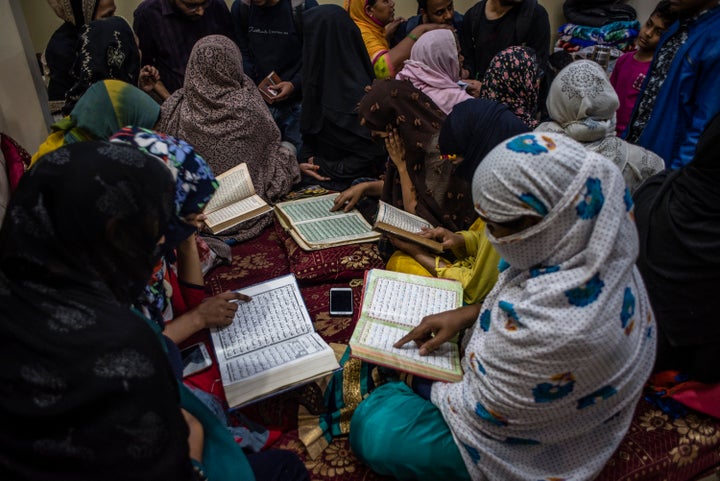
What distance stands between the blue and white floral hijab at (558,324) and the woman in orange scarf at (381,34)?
7.84 feet

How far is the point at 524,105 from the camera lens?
2.87 metres

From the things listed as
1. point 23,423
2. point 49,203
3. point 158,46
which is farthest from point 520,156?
point 158,46

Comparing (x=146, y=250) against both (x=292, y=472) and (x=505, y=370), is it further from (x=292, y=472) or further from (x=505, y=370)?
(x=505, y=370)

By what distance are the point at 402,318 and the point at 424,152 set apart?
36.0 inches

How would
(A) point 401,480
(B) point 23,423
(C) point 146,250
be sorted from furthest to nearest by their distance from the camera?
(A) point 401,480
(C) point 146,250
(B) point 23,423

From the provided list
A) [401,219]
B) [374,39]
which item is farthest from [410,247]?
[374,39]

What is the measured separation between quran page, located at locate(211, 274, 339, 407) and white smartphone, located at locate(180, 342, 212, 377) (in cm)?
5

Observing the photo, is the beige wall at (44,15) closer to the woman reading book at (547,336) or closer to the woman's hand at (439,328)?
the woman's hand at (439,328)

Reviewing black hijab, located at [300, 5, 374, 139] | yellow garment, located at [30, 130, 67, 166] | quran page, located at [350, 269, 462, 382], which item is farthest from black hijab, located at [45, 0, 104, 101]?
quran page, located at [350, 269, 462, 382]

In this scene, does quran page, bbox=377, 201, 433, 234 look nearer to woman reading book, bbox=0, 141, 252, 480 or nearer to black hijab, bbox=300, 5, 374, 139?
black hijab, bbox=300, 5, 374, 139

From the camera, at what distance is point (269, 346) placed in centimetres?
149

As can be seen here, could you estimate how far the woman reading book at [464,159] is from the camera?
1.87 meters

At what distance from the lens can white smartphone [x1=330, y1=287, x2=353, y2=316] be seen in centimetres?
→ 188

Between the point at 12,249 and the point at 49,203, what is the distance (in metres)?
0.09
